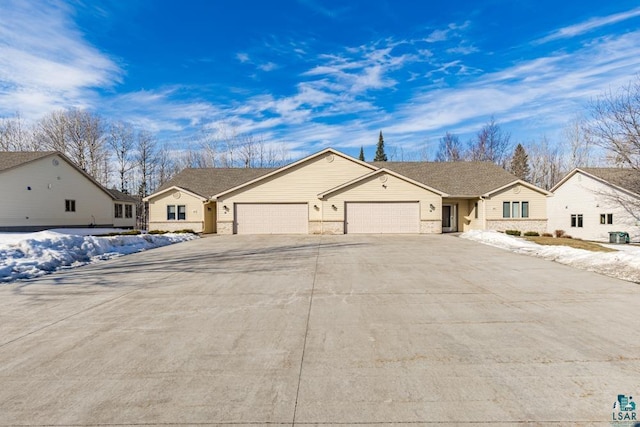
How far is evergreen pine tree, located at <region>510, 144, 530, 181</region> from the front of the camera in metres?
46.8

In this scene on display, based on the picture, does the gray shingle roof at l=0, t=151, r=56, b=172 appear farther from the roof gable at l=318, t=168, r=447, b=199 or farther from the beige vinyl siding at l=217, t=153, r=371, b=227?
the roof gable at l=318, t=168, r=447, b=199

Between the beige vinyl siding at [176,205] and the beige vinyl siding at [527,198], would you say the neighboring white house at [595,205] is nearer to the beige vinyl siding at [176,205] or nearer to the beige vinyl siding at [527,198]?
→ the beige vinyl siding at [527,198]

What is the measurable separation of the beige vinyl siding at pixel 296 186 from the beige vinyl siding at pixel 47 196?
44.5 ft

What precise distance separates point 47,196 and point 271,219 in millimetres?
17090

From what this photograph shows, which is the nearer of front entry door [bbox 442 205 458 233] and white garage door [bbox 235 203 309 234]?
white garage door [bbox 235 203 309 234]

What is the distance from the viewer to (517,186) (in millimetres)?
23891

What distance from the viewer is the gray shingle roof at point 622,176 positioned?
2022 cm

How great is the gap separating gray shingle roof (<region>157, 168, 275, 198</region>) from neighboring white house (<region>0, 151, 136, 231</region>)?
7776 millimetres

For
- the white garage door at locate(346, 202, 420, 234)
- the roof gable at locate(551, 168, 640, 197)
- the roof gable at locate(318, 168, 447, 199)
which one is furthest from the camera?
the white garage door at locate(346, 202, 420, 234)

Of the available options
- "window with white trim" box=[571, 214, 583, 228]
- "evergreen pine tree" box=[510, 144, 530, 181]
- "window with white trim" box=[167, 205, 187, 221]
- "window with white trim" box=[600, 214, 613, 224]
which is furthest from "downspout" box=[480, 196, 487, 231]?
"evergreen pine tree" box=[510, 144, 530, 181]

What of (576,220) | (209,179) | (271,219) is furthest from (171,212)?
(576,220)

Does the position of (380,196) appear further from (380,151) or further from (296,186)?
(380,151)

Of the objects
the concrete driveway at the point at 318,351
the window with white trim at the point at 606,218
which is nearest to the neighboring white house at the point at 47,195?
the concrete driveway at the point at 318,351

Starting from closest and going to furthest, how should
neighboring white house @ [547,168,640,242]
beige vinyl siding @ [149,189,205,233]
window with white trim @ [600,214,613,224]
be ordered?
neighboring white house @ [547,168,640,242]
beige vinyl siding @ [149,189,205,233]
window with white trim @ [600,214,613,224]
